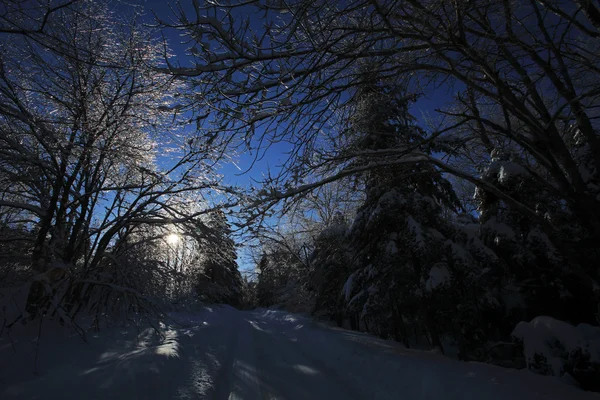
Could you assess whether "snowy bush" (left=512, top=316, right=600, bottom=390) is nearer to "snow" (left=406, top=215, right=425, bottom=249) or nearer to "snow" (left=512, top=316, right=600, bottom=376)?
"snow" (left=512, top=316, right=600, bottom=376)

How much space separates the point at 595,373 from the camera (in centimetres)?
399

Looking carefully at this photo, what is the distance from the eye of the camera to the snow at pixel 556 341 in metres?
4.34

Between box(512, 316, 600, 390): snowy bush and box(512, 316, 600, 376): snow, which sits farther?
box(512, 316, 600, 376): snow

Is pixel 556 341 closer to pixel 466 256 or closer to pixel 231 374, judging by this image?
pixel 466 256

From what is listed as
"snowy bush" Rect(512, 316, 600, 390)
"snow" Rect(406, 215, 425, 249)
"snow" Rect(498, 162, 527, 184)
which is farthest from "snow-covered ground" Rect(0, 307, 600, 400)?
"snow" Rect(498, 162, 527, 184)

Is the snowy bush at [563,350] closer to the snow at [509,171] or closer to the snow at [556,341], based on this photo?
the snow at [556,341]

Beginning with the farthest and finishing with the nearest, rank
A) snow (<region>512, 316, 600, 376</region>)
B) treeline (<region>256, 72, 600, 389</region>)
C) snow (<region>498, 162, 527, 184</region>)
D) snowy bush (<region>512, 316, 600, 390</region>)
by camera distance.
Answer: treeline (<region>256, 72, 600, 389</region>)
snow (<region>498, 162, 527, 184</region>)
snow (<region>512, 316, 600, 376</region>)
snowy bush (<region>512, 316, 600, 390</region>)

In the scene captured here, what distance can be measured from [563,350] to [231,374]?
19.3 feet

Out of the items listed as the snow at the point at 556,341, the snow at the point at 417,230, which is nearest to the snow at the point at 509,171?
the snow at the point at 417,230

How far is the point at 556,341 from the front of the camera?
467cm

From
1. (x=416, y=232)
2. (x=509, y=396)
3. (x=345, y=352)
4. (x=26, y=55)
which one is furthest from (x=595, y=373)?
(x=26, y=55)

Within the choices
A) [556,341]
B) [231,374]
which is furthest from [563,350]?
[231,374]

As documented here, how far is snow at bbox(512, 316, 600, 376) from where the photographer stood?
4336 millimetres

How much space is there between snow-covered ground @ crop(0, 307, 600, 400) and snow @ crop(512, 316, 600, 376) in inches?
12.3
